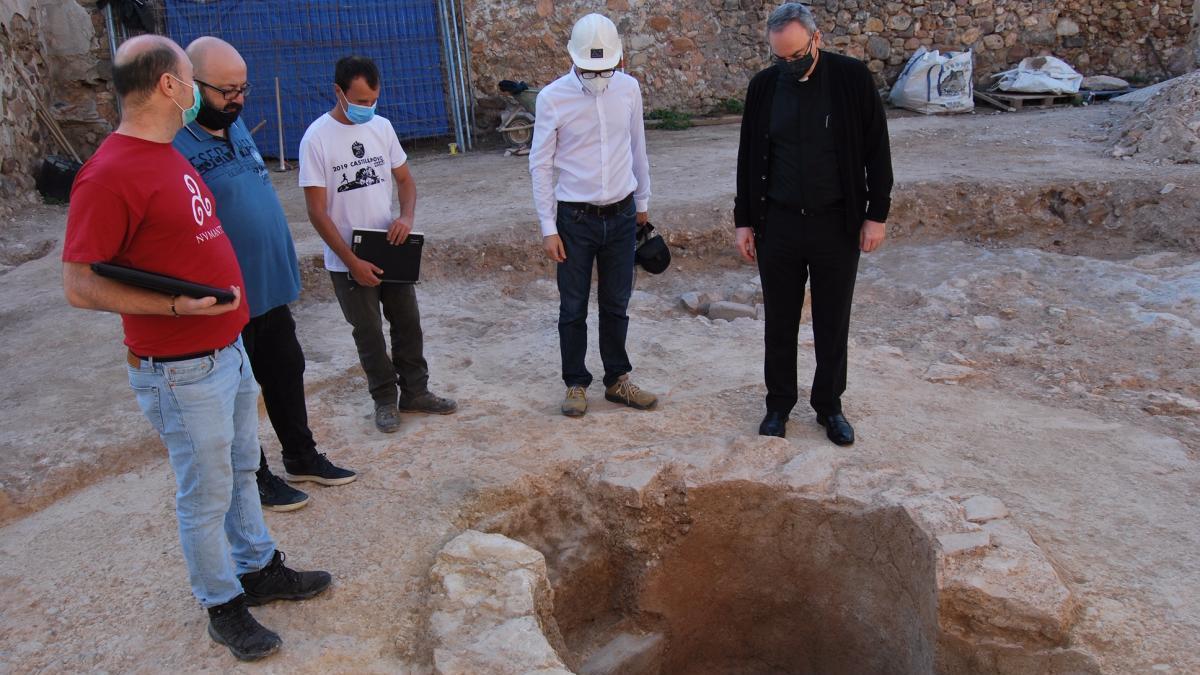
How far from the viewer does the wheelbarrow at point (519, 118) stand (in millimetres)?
10836

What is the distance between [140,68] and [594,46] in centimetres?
201

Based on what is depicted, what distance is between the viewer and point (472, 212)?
25.9 ft

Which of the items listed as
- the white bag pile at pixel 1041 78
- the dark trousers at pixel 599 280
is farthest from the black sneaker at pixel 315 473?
the white bag pile at pixel 1041 78

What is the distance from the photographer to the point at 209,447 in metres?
2.54

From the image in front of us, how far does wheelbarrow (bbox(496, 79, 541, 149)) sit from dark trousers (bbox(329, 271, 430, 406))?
6.74m

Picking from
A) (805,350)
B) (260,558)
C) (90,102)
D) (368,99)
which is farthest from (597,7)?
(260,558)

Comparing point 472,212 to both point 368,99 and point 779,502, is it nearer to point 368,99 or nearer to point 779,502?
point 368,99

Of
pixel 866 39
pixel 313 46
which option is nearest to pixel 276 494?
pixel 313 46

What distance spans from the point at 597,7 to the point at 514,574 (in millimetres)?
9730

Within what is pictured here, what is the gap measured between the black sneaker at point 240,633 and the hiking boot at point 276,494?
78cm

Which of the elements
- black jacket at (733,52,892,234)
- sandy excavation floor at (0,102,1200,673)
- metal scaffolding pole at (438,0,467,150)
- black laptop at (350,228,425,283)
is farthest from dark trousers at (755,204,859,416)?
metal scaffolding pole at (438,0,467,150)

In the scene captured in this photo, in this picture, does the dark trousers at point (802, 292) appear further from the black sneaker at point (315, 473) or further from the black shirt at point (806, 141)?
the black sneaker at point (315, 473)

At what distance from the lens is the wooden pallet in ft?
37.1

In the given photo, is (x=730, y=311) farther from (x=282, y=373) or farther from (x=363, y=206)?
(x=282, y=373)
